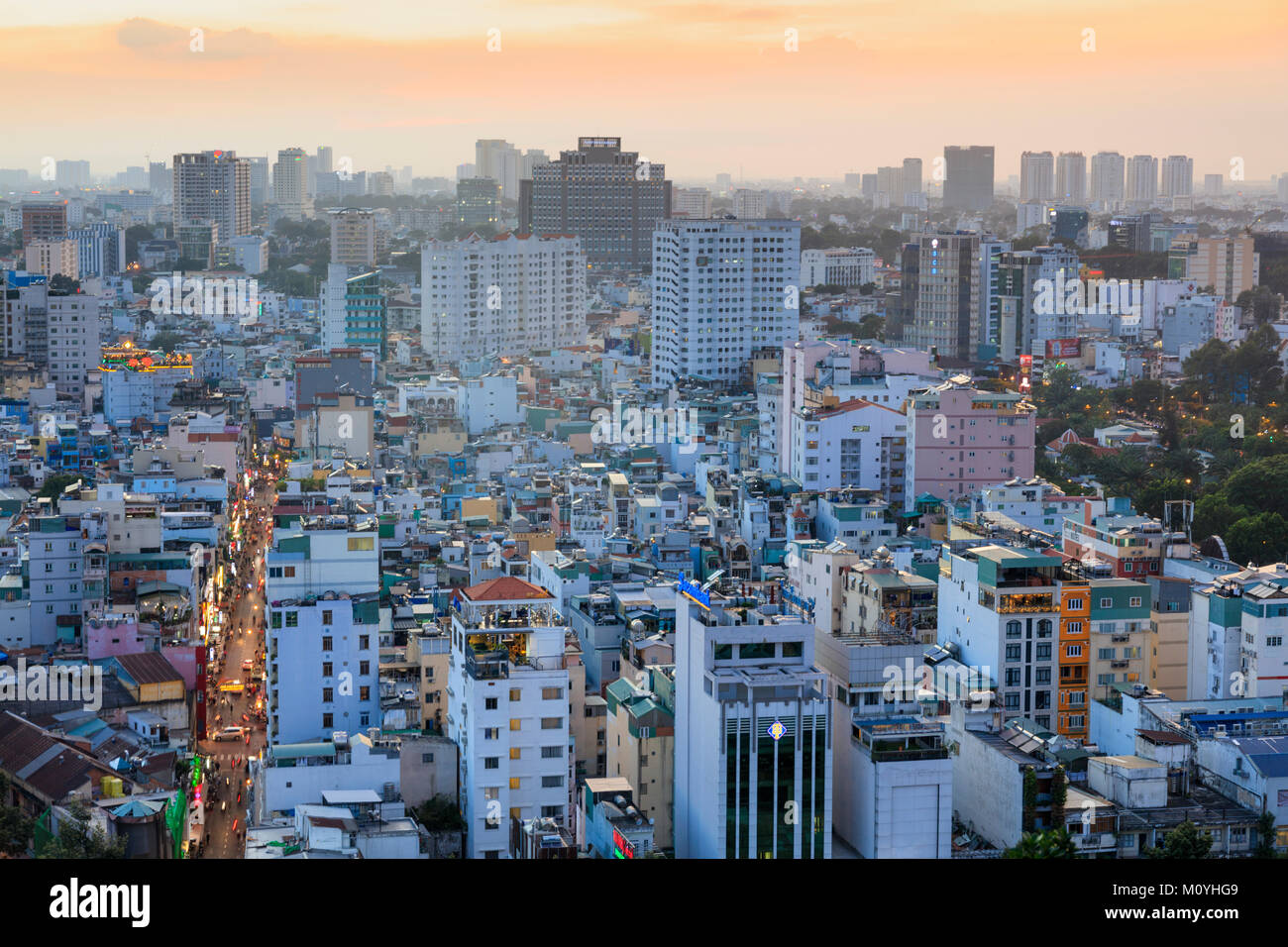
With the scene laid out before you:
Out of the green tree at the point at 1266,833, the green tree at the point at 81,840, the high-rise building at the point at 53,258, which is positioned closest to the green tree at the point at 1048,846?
the green tree at the point at 1266,833

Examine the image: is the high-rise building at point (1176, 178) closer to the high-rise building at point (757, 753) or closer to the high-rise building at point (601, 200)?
the high-rise building at point (601, 200)

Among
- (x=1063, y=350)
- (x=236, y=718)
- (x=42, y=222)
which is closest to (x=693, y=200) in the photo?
(x=42, y=222)

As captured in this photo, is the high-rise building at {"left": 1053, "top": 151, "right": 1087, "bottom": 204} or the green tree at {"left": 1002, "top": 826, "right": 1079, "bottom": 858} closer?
the green tree at {"left": 1002, "top": 826, "right": 1079, "bottom": 858}

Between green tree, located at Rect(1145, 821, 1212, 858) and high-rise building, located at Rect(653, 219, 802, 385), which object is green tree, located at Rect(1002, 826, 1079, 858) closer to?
green tree, located at Rect(1145, 821, 1212, 858)

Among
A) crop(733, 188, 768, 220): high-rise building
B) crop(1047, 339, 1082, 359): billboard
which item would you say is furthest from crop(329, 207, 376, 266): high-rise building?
crop(1047, 339, 1082, 359): billboard
